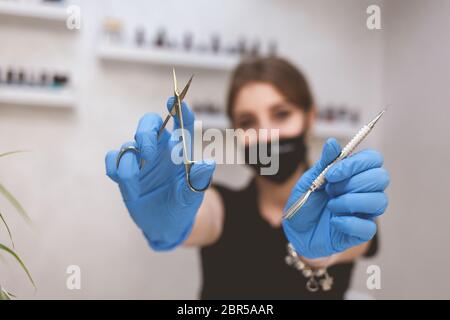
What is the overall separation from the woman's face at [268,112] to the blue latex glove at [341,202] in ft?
2.04

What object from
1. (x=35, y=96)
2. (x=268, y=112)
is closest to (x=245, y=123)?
(x=268, y=112)

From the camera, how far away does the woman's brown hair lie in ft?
4.92

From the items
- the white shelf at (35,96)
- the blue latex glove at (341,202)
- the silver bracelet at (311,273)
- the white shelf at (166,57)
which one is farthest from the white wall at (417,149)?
the white shelf at (35,96)

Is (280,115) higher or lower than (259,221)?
higher

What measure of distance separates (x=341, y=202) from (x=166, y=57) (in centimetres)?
102

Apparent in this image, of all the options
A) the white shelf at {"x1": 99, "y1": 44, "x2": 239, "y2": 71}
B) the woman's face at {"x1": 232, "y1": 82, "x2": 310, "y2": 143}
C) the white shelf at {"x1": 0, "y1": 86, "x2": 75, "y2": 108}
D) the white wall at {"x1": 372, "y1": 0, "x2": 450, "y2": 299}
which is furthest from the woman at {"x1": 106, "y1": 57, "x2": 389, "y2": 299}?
the white shelf at {"x1": 0, "y1": 86, "x2": 75, "y2": 108}

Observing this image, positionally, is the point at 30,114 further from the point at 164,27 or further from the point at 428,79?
the point at 428,79

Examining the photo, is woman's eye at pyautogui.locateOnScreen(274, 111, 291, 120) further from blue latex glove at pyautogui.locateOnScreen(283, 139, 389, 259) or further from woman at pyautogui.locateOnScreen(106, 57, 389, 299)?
blue latex glove at pyautogui.locateOnScreen(283, 139, 389, 259)

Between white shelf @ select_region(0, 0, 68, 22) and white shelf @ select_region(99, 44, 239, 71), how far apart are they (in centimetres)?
17

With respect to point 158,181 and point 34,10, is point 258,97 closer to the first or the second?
point 158,181

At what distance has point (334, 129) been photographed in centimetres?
174

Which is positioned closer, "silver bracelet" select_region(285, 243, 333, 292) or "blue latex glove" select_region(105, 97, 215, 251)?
"blue latex glove" select_region(105, 97, 215, 251)

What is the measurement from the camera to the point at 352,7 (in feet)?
6.10
